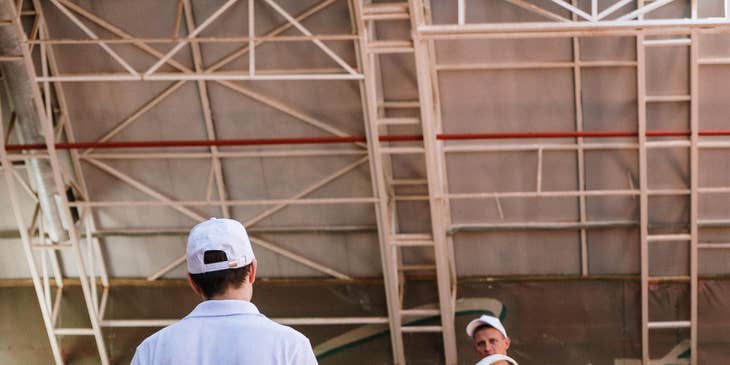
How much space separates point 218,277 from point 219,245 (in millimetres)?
93

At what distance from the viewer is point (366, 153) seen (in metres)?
11.6

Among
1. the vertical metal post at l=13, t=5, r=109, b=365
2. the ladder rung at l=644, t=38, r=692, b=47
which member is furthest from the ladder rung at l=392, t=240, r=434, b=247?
the vertical metal post at l=13, t=5, r=109, b=365

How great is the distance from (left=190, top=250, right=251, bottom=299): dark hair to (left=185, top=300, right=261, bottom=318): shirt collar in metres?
0.05

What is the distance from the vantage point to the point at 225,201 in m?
11.6

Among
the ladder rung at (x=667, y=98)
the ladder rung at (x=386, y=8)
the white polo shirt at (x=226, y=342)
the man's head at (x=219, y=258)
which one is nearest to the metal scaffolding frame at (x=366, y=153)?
the ladder rung at (x=667, y=98)

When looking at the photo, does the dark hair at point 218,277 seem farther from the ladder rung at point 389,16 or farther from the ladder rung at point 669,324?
the ladder rung at point 669,324

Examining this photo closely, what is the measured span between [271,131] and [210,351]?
950cm

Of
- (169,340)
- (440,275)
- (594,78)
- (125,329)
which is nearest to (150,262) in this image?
(125,329)

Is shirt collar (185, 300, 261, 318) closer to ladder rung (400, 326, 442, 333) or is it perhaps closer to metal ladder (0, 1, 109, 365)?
metal ladder (0, 1, 109, 365)

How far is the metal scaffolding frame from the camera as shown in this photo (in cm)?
1041

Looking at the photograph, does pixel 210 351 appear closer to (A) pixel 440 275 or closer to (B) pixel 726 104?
(A) pixel 440 275

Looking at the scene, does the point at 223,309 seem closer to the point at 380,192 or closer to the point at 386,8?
the point at 386,8

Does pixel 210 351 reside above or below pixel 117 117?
below

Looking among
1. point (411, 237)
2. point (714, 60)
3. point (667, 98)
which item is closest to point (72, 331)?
point (411, 237)
